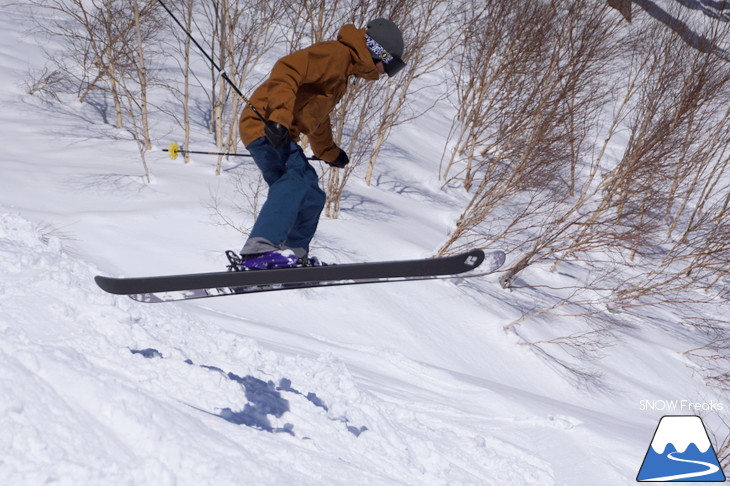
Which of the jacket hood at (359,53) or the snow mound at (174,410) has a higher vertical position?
the jacket hood at (359,53)

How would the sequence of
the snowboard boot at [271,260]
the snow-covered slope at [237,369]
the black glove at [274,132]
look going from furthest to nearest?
the snowboard boot at [271,260]
the black glove at [274,132]
the snow-covered slope at [237,369]

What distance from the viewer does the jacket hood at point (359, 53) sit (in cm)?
298

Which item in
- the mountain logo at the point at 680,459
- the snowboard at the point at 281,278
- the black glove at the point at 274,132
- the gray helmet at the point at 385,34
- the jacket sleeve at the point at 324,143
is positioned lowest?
the mountain logo at the point at 680,459

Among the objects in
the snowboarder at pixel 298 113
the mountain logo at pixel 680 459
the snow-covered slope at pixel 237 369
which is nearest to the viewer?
the snow-covered slope at pixel 237 369

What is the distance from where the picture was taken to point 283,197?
295cm

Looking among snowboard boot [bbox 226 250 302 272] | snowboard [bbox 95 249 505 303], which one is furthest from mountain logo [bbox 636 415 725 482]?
snowboard boot [bbox 226 250 302 272]

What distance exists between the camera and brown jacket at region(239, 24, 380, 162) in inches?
108

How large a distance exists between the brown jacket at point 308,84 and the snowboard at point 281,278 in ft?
2.46

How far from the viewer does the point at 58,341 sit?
9.39ft

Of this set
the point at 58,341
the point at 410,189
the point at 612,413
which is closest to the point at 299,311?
the point at 58,341

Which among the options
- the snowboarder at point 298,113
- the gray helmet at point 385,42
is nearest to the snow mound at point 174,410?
the snowboarder at point 298,113

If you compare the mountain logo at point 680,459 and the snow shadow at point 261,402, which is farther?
the mountain logo at point 680,459

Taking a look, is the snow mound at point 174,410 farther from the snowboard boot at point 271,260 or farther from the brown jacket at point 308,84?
the brown jacket at point 308,84

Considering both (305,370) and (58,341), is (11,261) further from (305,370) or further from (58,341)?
(305,370)
